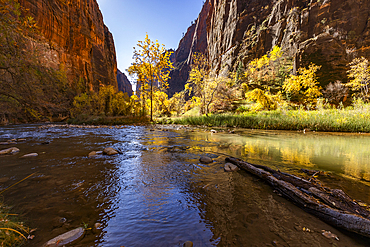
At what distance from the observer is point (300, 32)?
32.3 meters

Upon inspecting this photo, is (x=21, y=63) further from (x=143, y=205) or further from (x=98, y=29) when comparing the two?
(x=98, y=29)

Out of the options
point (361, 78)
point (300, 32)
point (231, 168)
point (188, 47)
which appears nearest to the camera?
point (231, 168)

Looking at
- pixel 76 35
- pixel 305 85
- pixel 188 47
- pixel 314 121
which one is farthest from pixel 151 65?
pixel 188 47

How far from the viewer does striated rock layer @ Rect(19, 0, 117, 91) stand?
3408cm

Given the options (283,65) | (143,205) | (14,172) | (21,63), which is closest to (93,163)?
(14,172)

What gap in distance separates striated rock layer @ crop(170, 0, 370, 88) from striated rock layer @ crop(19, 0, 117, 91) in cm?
4363

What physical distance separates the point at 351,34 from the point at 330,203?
141 ft

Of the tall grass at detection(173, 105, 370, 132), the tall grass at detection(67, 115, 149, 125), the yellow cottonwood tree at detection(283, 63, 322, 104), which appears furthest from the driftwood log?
the yellow cottonwood tree at detection(283, 63, 322, 104)

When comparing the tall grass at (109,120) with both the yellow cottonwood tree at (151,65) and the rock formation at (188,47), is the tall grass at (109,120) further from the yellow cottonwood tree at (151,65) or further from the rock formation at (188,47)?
the rock formation at (188,47)

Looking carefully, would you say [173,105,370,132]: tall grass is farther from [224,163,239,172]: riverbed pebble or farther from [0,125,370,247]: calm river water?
[224,163,239,172]: riverbed pebble

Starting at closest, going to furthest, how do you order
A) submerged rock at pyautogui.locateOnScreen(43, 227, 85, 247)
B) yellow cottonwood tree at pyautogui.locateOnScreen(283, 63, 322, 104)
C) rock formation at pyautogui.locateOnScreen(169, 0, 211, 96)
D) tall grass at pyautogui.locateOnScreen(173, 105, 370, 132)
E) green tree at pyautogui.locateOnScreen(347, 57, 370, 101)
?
submerged rock at pyautogui.locateOnScreen(43, 227, 85, 247)
tall grass at pyautogui.locateOnScreen(173, 105, 370, 132)
green tree at pyautogui.locateOnScreen(347, 57, 370, 101)
yellow cottonwood tree at pyautogui.locateOnScreen(283, 63, 322, 104)
rock formation at pyautogui.locateOnScreen(169, 0, 211, 96)

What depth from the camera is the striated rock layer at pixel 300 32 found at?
2752cm

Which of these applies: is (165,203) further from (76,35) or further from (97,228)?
(76,35)

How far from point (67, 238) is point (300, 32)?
150ft
